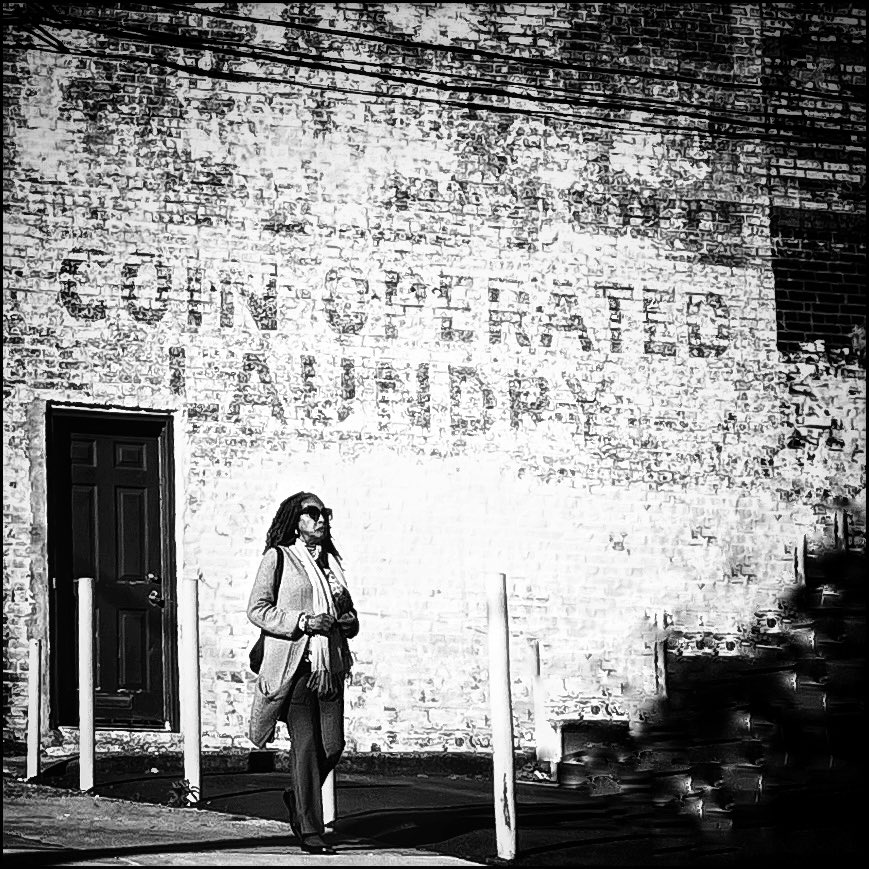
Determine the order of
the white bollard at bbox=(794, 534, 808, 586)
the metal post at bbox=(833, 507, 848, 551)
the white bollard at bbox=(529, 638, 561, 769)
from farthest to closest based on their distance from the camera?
the metal post at bbox=(833, 507, 848, 551)
the white bollard at bbox=(794, 534, 808, 586)
the white bollard at bbox=(529, 638, 561, 769)

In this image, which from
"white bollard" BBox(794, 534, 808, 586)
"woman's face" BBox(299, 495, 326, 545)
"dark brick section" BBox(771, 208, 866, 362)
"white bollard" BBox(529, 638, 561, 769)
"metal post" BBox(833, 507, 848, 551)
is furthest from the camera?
"dark brick section" BBox(771, 208, 866, 362)

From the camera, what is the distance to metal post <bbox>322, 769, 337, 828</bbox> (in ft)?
24.3

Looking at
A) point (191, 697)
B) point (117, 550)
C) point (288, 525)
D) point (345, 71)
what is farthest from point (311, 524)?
point (345, 71)

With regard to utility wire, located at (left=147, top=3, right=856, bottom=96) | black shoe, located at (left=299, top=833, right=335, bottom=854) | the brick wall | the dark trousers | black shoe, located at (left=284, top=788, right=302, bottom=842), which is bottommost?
black shoe, located at (left=299, top=833, right=335, bottom=854)

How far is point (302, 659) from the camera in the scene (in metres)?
6.84

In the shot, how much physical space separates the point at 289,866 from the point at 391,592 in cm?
546

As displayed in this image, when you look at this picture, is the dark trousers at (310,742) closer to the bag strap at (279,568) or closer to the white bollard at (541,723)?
the bag strap at (279,568)

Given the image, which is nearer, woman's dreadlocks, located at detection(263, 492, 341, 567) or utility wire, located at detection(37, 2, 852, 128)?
woman's dreadlocks, located at detection(263, 492, 341, 567)

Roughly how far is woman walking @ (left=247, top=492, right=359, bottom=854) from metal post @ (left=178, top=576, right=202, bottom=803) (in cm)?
152

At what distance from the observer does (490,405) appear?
1209 centimetres

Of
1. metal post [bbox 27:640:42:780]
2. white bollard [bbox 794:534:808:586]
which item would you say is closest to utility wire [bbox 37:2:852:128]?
white bollard [bbox 794:534:808:586]

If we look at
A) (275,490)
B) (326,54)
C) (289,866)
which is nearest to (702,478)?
(275,490)

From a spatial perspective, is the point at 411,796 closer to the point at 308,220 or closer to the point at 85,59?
the point at 308,220

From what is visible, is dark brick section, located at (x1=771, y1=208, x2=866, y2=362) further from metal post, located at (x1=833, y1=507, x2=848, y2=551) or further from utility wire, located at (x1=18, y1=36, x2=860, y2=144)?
metal post, located at (x1=833, y1=507, x2=848, y2=551)
